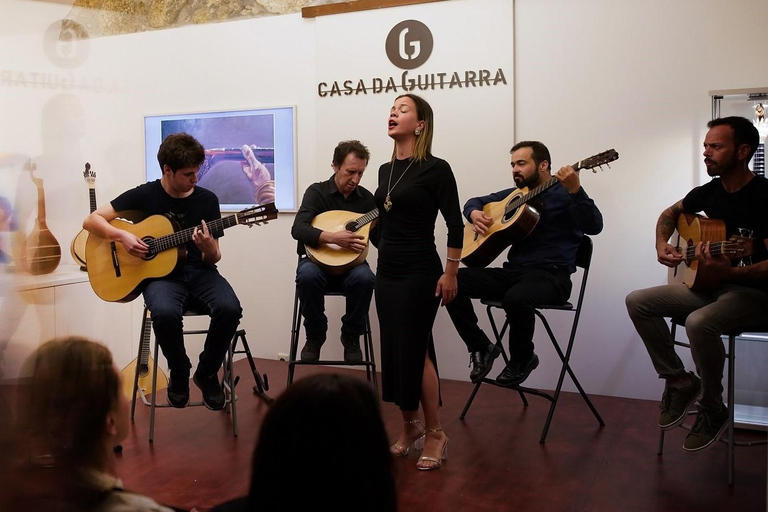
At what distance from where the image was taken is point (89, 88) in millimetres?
762

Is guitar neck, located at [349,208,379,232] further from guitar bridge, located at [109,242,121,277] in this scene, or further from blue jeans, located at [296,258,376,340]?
guitar bridge, located at [109,242,121,277]

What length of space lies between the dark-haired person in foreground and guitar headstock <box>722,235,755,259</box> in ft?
8.25

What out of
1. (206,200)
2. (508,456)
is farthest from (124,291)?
(508,456)

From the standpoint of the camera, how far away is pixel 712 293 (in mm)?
2984

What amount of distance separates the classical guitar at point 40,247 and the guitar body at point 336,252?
322cm

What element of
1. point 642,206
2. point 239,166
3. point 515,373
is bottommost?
point 515,373

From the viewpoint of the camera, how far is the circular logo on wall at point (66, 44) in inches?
26.1

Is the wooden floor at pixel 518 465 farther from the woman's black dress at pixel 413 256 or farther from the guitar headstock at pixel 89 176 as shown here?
the guitar headstock at pixel 89 176

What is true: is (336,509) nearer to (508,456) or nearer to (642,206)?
(508,456)

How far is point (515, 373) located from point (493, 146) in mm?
1516

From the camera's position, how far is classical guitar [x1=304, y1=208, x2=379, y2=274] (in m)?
3.86

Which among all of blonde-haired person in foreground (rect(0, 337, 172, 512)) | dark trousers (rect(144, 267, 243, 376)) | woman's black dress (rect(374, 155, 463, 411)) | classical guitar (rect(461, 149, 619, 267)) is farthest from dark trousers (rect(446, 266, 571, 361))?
blonde-haired person in foreground (rect(0, 337, 172, 512))

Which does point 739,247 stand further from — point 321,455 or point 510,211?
point 321,455

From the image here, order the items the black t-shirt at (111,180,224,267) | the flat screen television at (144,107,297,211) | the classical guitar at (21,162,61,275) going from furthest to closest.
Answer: the flat screen television at (144,107,297,211) < the black t-shirt at (111,180,224,267) < the classical guitar at (21,162,61,275)
